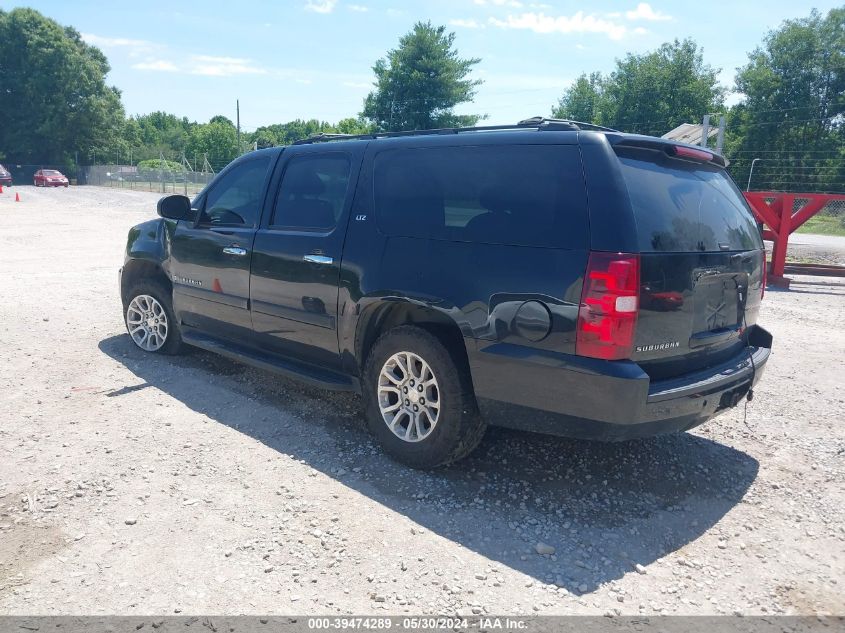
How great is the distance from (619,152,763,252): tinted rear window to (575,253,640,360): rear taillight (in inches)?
6.4

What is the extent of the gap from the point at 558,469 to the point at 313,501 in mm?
1477

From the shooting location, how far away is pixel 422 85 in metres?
41.2

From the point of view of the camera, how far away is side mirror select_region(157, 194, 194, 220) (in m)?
5.29

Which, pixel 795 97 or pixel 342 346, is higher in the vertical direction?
pixel 795 97

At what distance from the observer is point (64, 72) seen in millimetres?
62125

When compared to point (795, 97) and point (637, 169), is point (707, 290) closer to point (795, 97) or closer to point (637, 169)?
point (637, 169)

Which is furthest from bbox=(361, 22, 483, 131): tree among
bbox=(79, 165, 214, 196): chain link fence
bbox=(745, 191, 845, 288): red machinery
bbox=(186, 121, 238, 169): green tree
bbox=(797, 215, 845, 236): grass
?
bbox=(186, 121, 238, 169): green tree

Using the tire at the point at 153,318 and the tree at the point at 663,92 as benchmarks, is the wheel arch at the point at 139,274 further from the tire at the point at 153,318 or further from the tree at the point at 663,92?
the tree at the point at 663,92

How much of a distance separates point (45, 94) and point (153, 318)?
68.5m

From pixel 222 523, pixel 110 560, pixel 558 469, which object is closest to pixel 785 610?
pixel 558 469

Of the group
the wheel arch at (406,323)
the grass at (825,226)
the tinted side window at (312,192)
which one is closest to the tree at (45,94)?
the grass at (825,226)

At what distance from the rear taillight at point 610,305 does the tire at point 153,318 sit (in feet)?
13.1

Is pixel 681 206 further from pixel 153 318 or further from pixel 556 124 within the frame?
pixel 153 318

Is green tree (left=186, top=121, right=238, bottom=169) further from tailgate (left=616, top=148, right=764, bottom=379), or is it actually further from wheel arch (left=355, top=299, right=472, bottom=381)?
tailgate (left=616, top=148, right=764, bottom=379)
